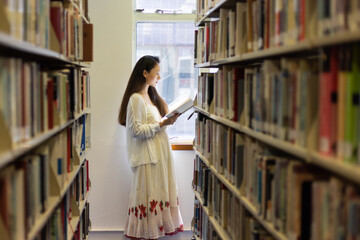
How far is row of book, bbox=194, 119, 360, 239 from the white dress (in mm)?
1497

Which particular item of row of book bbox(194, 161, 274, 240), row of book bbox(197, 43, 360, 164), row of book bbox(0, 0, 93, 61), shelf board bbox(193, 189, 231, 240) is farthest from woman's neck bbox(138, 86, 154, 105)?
row of book bbox(197, 43, 360, 164)

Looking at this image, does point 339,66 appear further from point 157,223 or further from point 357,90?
point 157,223

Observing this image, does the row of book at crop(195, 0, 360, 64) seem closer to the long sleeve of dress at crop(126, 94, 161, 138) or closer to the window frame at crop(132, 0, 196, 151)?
the long sleeve of dress at crop(126, 94, 161, 138)

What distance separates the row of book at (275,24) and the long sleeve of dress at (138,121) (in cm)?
101

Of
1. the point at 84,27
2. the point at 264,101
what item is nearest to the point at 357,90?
the point at 264,101

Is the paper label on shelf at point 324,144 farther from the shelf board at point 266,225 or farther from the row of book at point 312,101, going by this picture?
the shelf board at point 266,225

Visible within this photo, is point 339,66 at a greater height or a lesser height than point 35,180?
greater

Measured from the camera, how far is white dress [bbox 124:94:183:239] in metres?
3.87

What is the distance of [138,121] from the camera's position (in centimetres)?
378

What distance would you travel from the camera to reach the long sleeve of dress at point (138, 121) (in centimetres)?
376

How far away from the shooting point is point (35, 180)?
171 cm

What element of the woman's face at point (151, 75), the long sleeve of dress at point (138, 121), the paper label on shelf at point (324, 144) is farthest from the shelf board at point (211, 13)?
the paper label on shelf at point (324, 144)

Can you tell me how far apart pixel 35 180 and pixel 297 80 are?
40.7 inches

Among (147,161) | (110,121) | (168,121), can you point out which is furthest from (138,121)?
(110,121)
